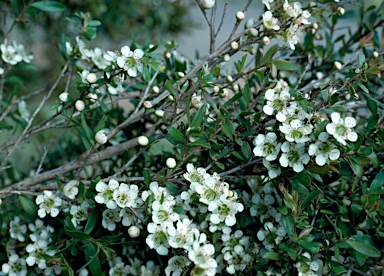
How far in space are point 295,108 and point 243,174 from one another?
15 cm

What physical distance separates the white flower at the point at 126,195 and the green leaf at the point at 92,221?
68mm

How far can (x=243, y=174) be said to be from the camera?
87 cm

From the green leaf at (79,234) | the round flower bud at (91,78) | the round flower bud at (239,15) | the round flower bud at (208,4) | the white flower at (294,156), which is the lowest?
the green leaf at (79,234)

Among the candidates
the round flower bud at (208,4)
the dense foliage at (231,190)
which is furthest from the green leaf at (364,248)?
the round flower bud at (208,4)

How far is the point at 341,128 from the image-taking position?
756 millimetres

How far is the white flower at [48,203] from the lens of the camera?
0.90 meters

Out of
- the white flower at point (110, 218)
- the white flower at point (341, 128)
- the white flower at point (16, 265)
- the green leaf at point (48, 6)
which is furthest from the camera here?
the green leaf at point (48, 6)

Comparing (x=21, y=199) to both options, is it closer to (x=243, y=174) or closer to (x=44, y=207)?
(x=44, y=207)

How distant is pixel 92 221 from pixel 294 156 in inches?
13.0

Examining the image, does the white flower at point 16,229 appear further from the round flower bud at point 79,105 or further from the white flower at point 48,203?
the round flower bud at point 79,105

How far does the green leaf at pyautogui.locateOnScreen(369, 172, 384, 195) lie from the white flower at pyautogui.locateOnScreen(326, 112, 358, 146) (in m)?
0.10

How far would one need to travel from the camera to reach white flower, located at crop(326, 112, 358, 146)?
74cm

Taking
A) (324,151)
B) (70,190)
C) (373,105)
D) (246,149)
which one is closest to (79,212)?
(70,190)

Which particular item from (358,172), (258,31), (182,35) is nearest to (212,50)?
(258,31)
